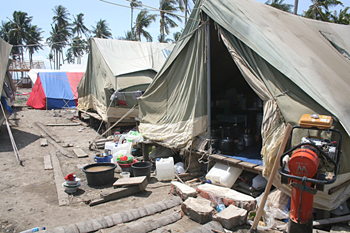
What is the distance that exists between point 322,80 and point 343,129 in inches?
31.3

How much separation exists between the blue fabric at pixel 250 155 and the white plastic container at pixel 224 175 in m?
0.26

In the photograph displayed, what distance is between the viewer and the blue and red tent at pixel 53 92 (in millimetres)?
17422

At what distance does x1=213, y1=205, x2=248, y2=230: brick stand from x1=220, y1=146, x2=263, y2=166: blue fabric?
113 cm

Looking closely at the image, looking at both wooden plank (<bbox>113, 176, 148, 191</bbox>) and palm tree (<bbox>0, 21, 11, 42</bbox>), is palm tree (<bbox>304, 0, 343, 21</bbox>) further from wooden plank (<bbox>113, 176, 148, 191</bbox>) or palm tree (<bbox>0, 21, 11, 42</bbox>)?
palm tree (<bbox>0, 21, 11, 42</bbox>)

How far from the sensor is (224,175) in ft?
15.8

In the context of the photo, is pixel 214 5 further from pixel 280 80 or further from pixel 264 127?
pixel 264 127

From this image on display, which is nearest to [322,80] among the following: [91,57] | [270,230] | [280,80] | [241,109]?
[280,80]

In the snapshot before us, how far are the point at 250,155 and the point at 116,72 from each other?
6.99 meters

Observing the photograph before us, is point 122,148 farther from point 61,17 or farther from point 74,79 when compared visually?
point 61,17

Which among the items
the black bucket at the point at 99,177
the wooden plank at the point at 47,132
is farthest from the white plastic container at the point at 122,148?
the wooden plank at the point at 47,132

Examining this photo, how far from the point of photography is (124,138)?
8070 mm

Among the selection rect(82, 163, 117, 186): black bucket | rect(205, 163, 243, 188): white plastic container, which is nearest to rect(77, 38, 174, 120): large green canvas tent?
rect(82, 163, 117, 186): black bucket

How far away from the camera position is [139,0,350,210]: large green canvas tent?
359cm

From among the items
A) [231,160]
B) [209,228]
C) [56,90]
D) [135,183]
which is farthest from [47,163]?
[56,90]
